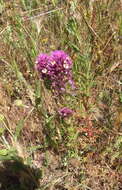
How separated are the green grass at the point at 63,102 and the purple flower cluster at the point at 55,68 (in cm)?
19

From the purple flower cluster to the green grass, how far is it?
190 millimetres

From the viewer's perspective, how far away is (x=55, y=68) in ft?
4.75

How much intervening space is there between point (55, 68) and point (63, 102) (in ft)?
1.35

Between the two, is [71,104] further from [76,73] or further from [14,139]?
[14,139]

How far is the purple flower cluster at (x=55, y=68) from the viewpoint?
1.46m

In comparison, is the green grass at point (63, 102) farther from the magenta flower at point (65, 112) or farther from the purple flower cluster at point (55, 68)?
the purple flower cluster at point (55, 68)

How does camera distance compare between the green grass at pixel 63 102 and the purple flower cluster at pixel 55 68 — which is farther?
the green grass at pixel 63 102

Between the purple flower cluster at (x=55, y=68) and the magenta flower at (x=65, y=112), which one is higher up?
the purple flower cluster at (x=55, y=68)

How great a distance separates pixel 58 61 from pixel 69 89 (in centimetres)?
50

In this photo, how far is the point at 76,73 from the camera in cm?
204

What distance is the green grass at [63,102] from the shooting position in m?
1.68

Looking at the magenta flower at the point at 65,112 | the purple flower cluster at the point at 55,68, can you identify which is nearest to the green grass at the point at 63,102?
the magenta flower at the point at 65,112

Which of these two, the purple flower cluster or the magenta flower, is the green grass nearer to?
the magenta flower

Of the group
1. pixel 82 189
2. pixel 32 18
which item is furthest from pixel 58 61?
pixel 32 18
